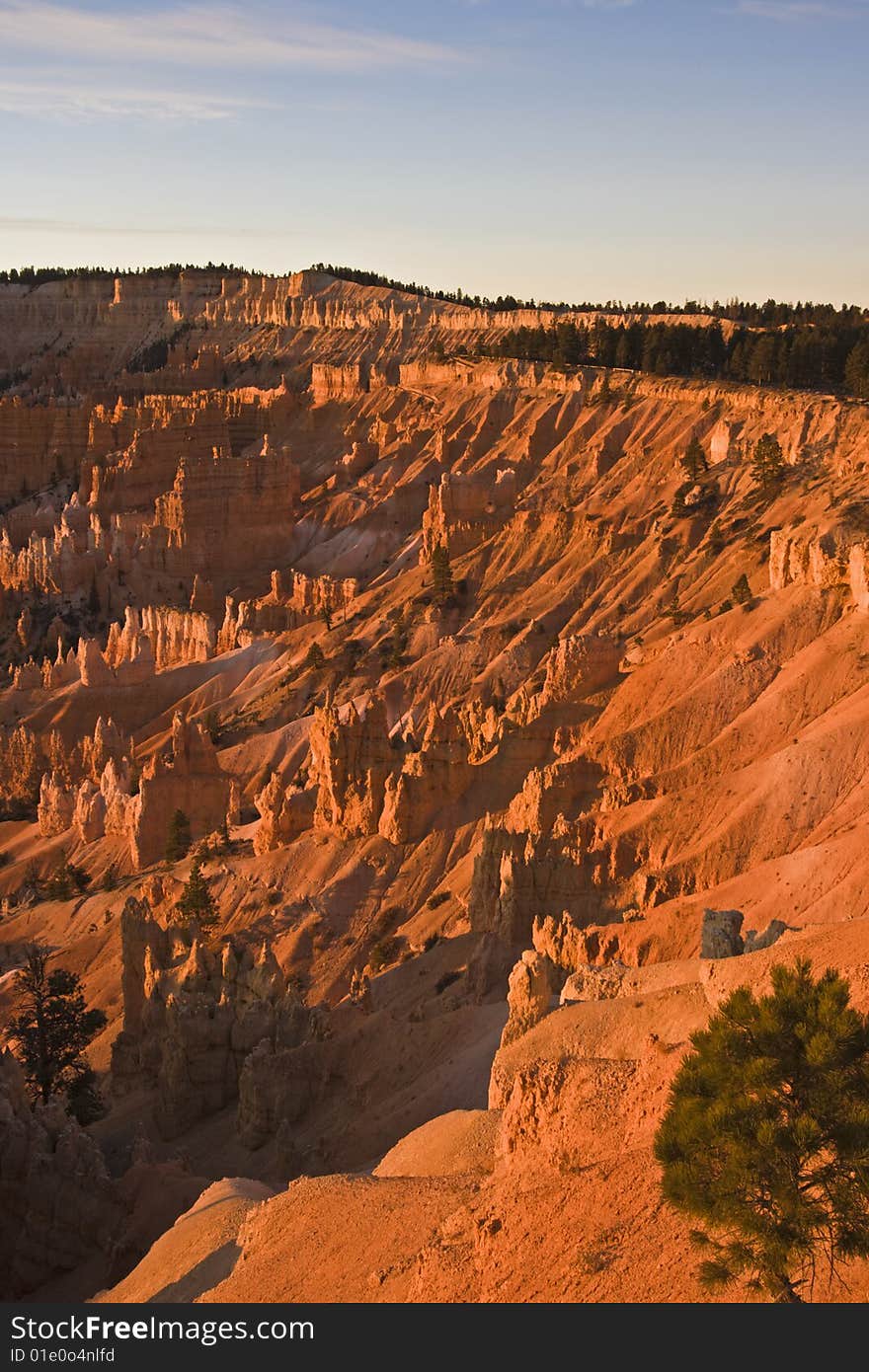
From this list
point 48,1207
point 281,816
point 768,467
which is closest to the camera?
point 48,1207

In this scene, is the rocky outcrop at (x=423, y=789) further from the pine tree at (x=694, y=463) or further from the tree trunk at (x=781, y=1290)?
the tree trunk at (x=781, y=1290)

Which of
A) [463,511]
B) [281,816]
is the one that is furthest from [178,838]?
[463,511]

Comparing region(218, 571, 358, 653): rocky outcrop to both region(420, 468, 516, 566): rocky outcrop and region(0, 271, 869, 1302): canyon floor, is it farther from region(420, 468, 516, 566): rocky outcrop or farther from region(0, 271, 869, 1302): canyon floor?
region(420, 468, 516, 566): rocky outcrop

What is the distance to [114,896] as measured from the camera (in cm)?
4094

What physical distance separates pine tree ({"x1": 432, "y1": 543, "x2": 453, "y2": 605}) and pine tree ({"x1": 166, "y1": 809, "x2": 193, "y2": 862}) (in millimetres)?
15658

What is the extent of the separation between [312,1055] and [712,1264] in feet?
54.8

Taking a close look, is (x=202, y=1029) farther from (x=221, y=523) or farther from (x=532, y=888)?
(x=221, y=523)

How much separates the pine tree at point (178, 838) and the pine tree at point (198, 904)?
18.2ft

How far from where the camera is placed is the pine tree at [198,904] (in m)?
36.2

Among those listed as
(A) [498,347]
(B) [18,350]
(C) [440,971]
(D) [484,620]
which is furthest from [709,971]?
(B) [18,350]

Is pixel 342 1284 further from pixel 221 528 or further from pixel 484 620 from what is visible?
pixel 221 528

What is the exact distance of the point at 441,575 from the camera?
56938 mm

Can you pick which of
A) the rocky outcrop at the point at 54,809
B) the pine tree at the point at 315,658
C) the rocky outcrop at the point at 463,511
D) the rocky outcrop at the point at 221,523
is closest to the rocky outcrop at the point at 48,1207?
the rocky outcrop at the point at 54,809

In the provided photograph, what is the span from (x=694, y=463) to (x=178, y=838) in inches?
981
